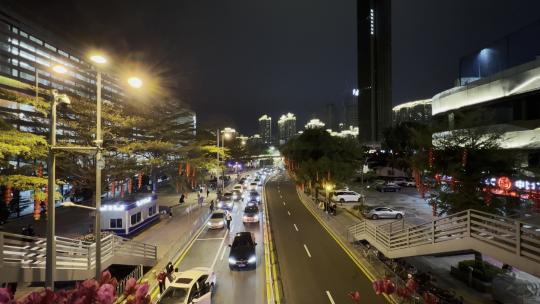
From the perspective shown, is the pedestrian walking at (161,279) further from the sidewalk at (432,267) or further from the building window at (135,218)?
the building window at (135,218)

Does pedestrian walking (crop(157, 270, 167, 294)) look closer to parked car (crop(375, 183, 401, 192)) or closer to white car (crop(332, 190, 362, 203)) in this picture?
white car (crop(332, 190, 362, 203))

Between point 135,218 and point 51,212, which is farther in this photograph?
point 135,218

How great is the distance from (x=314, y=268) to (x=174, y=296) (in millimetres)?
8007

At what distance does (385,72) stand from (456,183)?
138 meters

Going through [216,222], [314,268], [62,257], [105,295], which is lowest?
[314,268]

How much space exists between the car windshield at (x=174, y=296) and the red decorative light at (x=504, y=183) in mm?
15241

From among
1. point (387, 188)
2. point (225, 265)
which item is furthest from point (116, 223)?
point (387, 188)

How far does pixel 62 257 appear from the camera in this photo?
12133 mm

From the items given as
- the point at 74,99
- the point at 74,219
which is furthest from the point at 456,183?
the point at 74,219

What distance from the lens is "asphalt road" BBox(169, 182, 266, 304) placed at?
1372cm

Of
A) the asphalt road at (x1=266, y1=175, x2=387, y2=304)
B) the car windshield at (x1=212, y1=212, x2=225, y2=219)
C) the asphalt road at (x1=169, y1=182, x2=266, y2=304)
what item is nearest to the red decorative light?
the asphalt road at (x1=266, y1=175, x2=387, y2=304)

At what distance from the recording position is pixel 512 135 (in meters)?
21.1

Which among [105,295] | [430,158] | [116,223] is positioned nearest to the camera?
[105,295]

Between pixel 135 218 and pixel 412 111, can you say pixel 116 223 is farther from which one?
pixel 412 111
